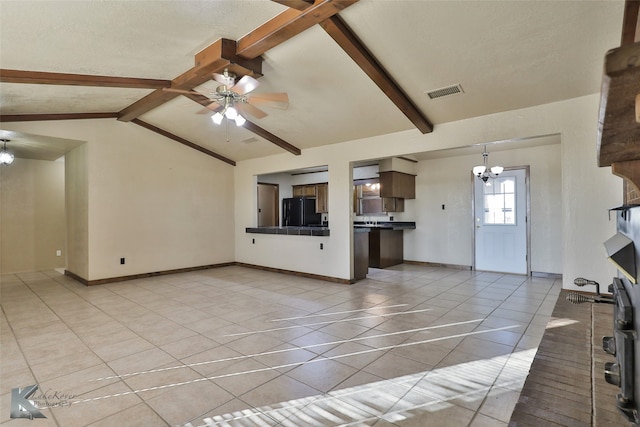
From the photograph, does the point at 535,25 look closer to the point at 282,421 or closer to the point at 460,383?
the point at 460,383

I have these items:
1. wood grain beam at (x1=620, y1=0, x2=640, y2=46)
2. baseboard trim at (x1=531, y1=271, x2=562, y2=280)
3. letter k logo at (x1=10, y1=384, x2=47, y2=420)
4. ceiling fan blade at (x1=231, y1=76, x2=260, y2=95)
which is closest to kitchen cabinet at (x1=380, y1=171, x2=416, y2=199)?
baseboard trim at (x1=531, y1=271, x2=562, y2=280)

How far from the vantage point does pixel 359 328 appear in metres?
3.28

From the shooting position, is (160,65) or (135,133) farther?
(135,133)

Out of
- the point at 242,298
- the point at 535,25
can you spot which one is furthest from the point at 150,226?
the point at 535,25

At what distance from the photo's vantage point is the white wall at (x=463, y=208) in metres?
5.66

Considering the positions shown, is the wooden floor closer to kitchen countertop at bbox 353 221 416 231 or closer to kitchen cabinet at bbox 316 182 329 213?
kitchen countertop at bbox 353 221 416 231

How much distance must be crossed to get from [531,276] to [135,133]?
7.73 metres

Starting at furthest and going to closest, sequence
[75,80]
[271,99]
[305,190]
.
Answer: [305,190] < [75,80] < [271,99]

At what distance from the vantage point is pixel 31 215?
21.9ft

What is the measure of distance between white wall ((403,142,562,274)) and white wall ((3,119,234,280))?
14.7ft

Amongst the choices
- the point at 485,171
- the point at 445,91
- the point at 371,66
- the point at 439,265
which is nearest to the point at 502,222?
the point at 485,171

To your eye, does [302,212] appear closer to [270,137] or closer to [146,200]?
[270,137]

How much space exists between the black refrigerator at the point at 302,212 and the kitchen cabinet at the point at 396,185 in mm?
2363

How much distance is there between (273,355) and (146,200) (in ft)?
15.2
